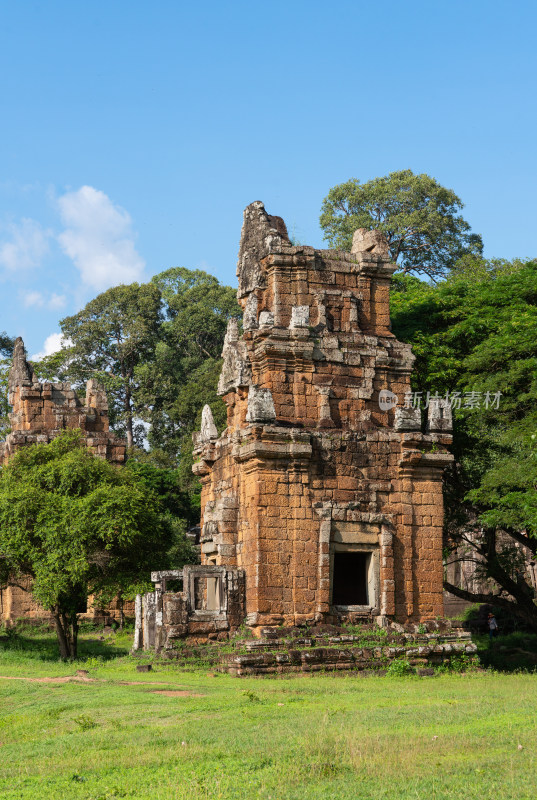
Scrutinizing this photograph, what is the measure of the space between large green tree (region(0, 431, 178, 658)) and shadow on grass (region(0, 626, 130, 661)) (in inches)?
29.9

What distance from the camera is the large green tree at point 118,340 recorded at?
5372 cm

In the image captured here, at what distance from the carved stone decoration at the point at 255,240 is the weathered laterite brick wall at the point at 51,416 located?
36.5 ft

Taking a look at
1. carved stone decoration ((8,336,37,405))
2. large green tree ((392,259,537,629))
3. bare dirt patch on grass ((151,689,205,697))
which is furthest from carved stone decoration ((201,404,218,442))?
carved stone decoration ((8,336,37,405))

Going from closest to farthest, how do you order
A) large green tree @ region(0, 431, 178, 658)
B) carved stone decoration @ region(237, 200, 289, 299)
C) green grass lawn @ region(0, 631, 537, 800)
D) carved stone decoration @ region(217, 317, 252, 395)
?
green grass lawn @ region(0, 631, 537, 800) → carved stone decoration @ region(217, 317, 252, 395) → carved stone decoration @ region(237, 200, 289, 299) → large green tree @ region(0, 431, 178, 658)

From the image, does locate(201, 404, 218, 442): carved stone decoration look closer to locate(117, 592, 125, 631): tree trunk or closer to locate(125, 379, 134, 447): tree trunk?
locate(117, 592, 125, 631): tree trunk

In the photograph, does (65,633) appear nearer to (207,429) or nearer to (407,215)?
(207,429)

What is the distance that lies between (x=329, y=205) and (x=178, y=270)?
14.7 metres

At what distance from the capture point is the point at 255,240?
20.1m

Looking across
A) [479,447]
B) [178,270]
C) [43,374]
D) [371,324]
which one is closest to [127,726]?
[371,324]

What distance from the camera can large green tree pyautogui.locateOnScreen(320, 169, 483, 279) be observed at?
45812 mm

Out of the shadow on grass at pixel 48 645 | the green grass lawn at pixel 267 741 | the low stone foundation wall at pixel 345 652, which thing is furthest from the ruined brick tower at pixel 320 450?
the shadow on grass at pixel 48 645

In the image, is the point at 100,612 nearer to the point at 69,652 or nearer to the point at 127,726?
the point at 69,652

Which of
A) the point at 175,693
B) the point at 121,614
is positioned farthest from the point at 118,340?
the point at 175,693

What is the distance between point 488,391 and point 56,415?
13742mm
